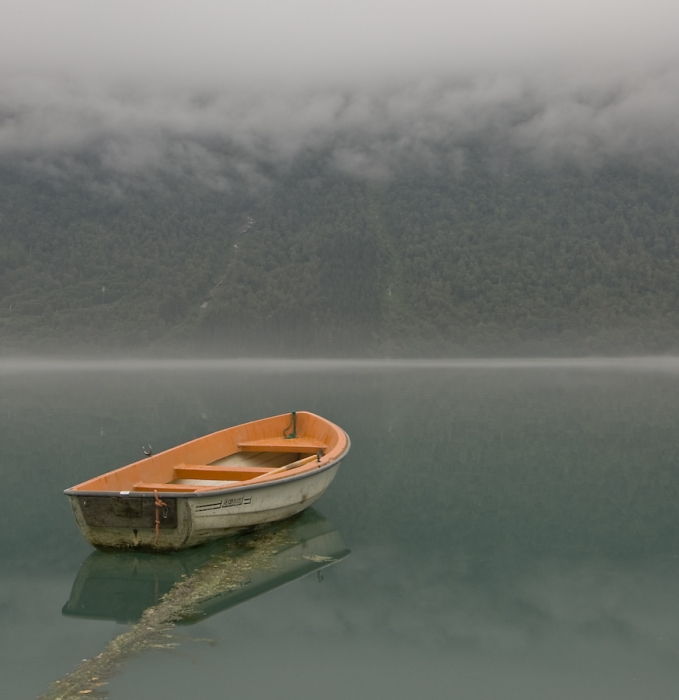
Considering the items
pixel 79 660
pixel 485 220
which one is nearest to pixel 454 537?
pixel 79 660

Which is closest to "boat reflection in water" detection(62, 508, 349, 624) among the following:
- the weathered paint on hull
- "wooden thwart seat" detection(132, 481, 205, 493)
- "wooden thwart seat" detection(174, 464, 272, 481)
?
the weathered paint on hull

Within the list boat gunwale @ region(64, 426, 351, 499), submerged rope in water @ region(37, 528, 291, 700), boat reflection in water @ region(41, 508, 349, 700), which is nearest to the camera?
submerged rope in water @ region(37, 528, 291, 700)

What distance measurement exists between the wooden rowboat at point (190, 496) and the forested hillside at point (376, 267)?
400ft

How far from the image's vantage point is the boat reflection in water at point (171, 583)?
720cm

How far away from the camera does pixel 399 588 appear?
9.25 m

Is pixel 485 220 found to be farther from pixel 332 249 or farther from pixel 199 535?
pixel 199 535

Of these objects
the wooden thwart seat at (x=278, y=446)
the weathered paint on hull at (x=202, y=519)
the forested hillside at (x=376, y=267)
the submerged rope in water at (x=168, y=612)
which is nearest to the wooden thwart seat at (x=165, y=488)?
the weathered paint on hull at (x=202, y=519)

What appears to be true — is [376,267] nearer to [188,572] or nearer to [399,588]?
[188,572]

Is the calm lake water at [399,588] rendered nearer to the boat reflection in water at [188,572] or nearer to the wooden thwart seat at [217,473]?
the boat reflection in water at [188,572]

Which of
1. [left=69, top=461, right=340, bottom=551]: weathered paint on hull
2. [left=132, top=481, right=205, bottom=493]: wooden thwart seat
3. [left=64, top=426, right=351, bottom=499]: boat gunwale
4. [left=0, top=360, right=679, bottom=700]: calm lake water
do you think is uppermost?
[left=64, top=426, right=351, bottom=499]: boat gunwale

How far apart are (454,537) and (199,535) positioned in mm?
4390

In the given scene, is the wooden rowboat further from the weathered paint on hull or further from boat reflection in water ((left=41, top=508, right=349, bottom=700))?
boat reflection in water ((left=41, top=508, right=349, bottom=700))

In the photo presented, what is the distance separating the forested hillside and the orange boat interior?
118m

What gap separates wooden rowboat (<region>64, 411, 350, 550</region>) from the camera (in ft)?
32.2
